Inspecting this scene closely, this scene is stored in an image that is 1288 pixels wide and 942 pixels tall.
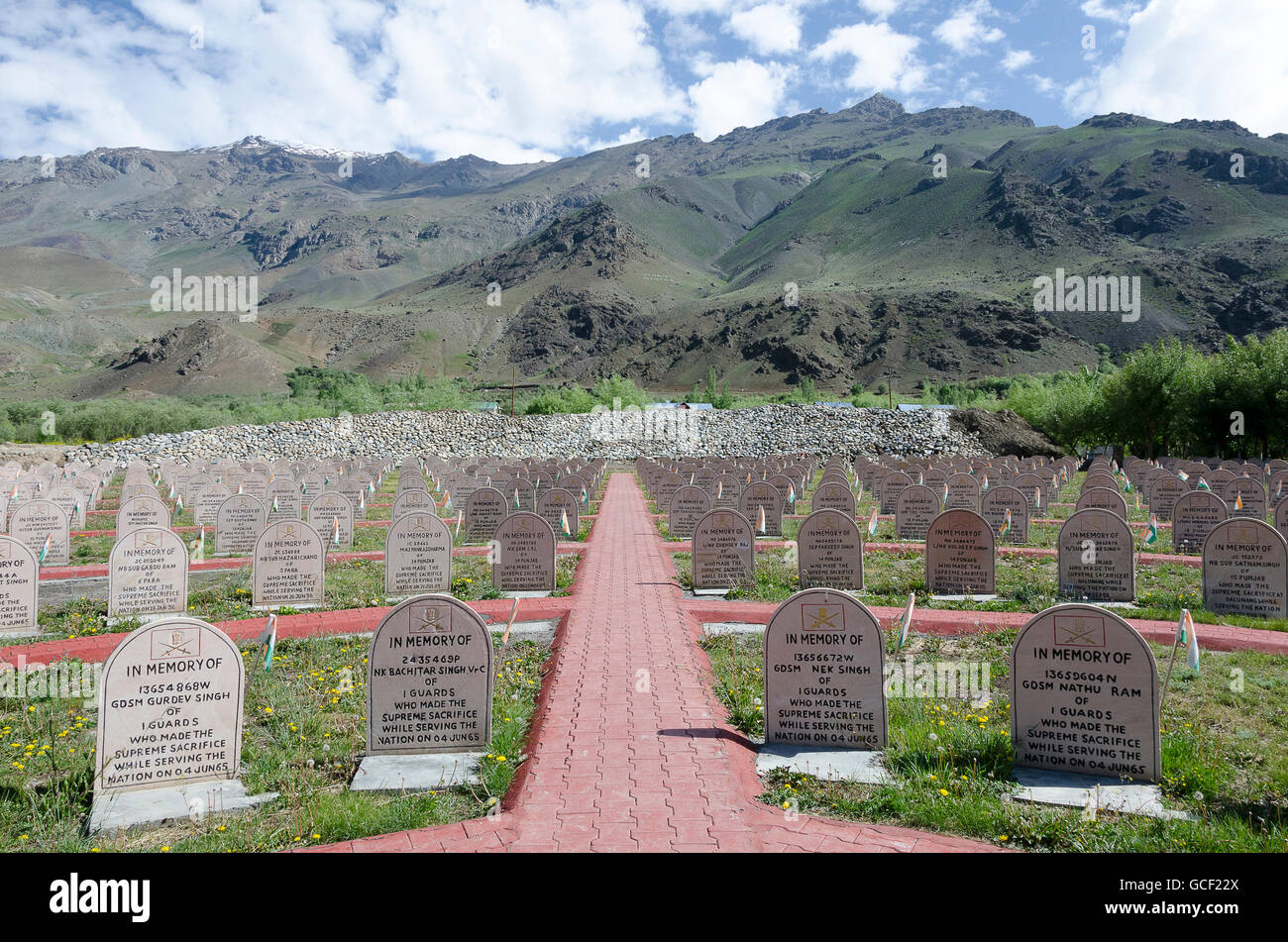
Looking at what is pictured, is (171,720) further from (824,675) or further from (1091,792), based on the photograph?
(1091,792)

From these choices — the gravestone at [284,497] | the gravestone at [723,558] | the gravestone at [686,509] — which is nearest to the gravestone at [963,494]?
the gravestone at [686,509]

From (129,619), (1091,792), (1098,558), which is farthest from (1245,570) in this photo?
(129,619)

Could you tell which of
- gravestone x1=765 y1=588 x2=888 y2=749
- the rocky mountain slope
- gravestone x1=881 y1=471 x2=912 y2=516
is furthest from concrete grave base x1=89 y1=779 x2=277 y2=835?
the rocky mountain slope

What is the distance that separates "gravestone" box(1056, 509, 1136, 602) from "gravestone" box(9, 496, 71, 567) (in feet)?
45.8

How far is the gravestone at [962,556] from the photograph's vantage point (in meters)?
9.52

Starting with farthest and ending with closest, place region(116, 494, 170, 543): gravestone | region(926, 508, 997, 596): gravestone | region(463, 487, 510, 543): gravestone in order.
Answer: region(463, 487, 510, 543): gravestone, region(116, 494, 170, 543): gravestone, region(926, 508, 997, 596): gravestone

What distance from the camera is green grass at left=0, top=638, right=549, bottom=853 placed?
3953 mm

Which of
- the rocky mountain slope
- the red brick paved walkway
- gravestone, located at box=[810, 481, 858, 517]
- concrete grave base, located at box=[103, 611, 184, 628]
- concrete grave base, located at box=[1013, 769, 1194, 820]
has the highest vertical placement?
the rocky mountain slope

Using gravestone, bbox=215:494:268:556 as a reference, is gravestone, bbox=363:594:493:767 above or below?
below

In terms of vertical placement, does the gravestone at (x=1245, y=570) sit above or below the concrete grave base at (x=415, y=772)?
above

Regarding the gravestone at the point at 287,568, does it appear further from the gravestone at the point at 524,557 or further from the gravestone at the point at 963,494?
the gravestone at the point at 963,494

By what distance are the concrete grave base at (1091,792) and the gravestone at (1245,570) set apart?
5.35m

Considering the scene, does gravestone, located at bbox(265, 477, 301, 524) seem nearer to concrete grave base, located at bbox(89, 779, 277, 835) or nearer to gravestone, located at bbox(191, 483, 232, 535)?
gravestone, located at bbox(191, 483, 232, 535)

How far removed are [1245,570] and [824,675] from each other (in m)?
6.23
